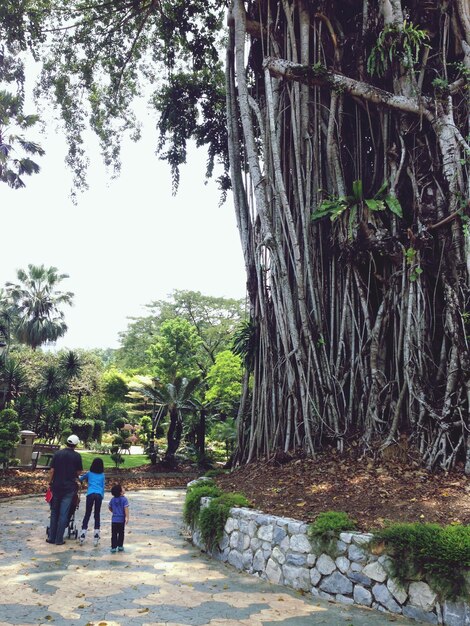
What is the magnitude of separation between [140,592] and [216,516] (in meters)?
1.74

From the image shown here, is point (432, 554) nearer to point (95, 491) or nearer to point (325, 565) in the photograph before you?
point (325, 565)

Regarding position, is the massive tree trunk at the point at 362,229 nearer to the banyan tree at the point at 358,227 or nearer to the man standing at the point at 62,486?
the banyan tree at the point at 358,227

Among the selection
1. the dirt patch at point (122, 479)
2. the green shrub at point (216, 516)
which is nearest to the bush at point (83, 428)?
the dirt patch at point (122, 479)

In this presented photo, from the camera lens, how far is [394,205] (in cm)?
730

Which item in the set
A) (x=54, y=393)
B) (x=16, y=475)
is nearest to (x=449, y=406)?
(x=16, y=475)

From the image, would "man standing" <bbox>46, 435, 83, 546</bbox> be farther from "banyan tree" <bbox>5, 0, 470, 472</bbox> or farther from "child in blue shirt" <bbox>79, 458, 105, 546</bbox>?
"banyan tree" <bbox>5, 0, 470, 472</bbox>

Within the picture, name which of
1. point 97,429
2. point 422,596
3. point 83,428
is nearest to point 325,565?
point 422,596

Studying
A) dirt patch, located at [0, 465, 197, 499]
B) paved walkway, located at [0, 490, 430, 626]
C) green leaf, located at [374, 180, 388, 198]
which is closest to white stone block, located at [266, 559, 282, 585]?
paved walkway, located at [0, 490, 430, 626]

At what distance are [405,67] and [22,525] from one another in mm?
A: 8405

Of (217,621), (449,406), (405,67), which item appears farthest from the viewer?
(405,67)

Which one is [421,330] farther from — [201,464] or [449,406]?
[201,464]

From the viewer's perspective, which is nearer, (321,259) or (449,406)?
(449,406)

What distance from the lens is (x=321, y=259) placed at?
8281mm

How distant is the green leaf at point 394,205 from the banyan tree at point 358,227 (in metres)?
0.02
